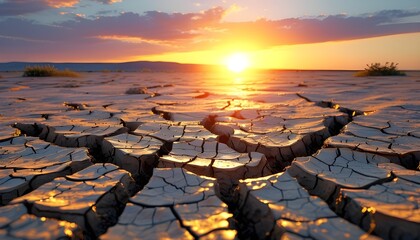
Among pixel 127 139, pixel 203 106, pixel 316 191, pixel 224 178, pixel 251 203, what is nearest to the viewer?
pixel 251 203

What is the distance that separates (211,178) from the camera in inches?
55.5

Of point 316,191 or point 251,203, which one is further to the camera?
point 316,191

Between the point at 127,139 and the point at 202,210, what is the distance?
1.05 m

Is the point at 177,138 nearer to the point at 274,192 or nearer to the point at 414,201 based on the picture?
the point at 274,192

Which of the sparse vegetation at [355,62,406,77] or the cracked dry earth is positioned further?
the sparse vegetation at [355,62,406,77]

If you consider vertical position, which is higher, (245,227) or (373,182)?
(373,182)

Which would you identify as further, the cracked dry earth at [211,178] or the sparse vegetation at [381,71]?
the sparse vegetation at [381,71]

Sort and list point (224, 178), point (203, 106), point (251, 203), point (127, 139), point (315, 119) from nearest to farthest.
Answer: point (251, 203) < point (224, 178) < point (127, 139) < point (315, 119) < point (203, 106)

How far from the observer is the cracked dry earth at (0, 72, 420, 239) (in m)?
1.03

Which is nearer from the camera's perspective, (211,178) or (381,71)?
(211,178)

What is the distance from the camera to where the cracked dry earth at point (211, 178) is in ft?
3.38

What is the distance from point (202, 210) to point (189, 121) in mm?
1525

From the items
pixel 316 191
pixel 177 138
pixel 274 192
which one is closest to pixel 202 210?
pixel 274 192

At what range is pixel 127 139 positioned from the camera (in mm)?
2025
